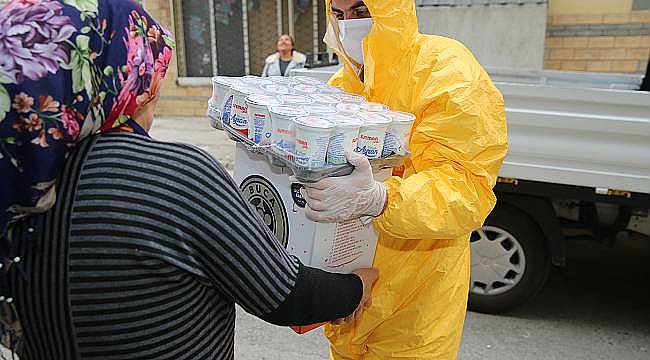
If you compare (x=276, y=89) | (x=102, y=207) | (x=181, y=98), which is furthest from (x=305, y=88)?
(x=181, y=98)

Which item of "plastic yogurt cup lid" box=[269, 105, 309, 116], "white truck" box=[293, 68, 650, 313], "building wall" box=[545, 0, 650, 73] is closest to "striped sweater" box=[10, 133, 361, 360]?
"plastic yogurt cup lid" box=[269, 105, 309, 116]

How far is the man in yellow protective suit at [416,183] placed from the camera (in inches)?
59.6

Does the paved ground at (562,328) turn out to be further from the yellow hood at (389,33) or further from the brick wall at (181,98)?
the brick wall at (181,98)

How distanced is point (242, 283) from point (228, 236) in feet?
0.37

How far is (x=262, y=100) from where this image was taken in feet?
5.26

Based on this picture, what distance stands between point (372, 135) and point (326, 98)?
0.97 ft

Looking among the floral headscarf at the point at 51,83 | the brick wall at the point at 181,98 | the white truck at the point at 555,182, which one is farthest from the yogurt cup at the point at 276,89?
the brick wall at the point at 181,98

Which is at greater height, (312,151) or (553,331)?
(312,151)

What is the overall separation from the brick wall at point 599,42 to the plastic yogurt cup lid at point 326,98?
7.13 meters

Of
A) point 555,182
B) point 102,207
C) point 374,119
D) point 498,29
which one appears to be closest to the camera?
point 102,207

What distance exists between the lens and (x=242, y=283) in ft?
3.84

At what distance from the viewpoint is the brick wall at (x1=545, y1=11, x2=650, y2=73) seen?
7.68m

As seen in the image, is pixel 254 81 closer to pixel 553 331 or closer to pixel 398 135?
pixel 398 135

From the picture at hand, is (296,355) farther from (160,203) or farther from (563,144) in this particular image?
(160,203)
